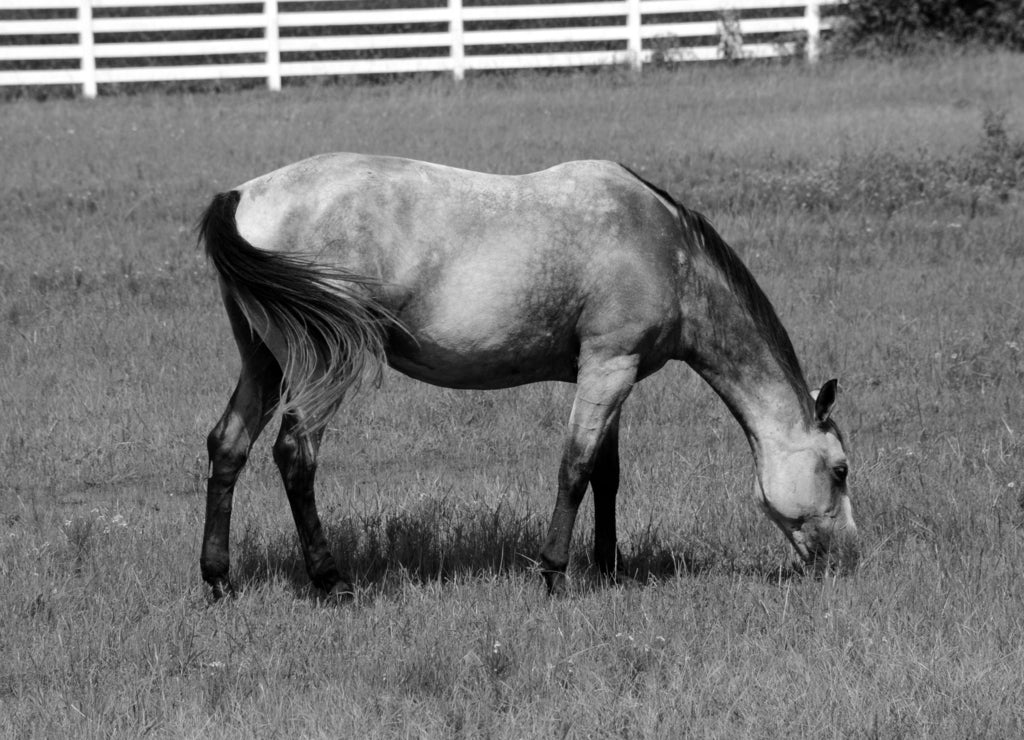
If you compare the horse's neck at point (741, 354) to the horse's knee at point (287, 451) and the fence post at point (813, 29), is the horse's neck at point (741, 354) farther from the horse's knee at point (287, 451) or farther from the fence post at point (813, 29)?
the fence post at point (813, 29)

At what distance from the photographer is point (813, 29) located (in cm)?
2000

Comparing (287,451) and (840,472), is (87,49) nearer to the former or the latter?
(287,451)

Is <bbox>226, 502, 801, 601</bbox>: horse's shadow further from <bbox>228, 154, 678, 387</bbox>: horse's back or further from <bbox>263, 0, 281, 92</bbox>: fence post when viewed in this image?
<bbox>263, 0, 281, 92</bbox>: fence post

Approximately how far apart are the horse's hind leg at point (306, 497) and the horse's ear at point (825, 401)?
2.05 m

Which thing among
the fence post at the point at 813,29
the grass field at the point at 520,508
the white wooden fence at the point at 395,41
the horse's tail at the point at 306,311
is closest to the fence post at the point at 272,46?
the white wooden fence at the point at 395,41

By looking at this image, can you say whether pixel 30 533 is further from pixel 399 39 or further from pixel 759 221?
pixel 399 39

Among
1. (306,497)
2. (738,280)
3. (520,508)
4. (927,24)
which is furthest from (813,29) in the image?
(306,497)

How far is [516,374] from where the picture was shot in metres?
5.34

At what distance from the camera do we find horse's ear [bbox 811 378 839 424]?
532 centimetres

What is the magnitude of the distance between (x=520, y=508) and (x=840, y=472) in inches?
65.1

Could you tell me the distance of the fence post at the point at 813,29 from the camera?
19969 mm

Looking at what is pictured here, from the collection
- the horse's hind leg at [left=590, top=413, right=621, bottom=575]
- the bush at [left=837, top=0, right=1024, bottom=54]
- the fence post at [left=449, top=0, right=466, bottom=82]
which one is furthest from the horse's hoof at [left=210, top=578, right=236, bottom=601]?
the bush at [left=837, top=0, right=1024, bottom=54]

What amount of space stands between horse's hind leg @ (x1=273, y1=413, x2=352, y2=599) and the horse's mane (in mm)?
1747

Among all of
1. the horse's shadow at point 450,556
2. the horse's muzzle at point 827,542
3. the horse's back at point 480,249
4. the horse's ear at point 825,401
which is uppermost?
the horse's back at point 480,249
